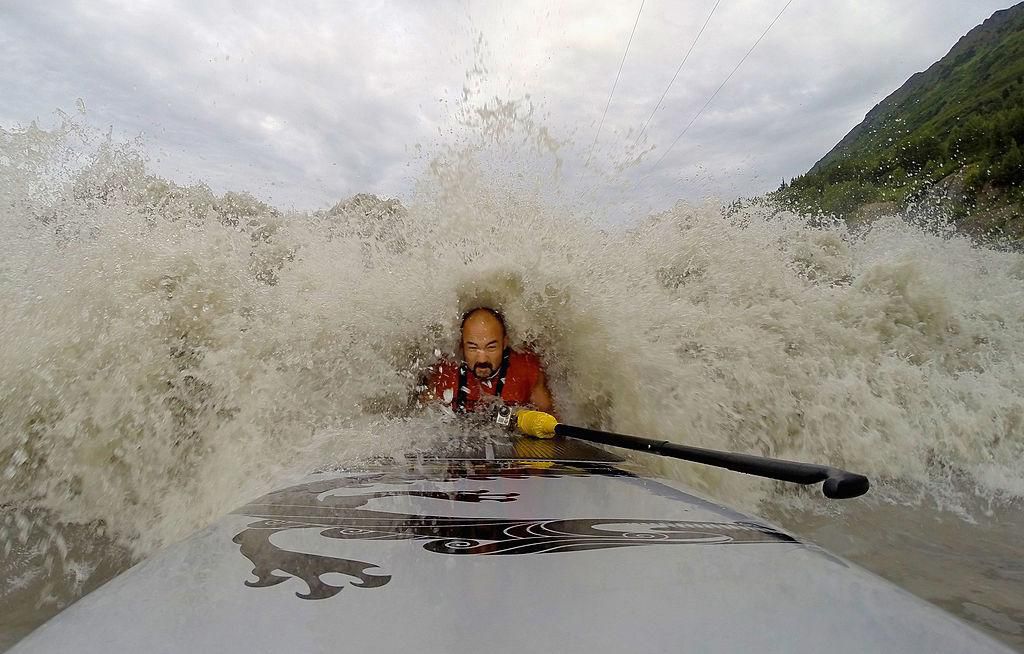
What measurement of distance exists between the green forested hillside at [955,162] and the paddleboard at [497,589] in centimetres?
714

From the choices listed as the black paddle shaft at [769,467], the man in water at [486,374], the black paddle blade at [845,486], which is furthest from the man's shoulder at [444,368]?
the black paddle blade at [845,486]

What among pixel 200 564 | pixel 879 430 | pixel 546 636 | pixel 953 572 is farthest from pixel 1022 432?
pixel 200 564

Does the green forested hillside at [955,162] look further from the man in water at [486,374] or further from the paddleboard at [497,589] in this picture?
the paddleboard at [497,589]

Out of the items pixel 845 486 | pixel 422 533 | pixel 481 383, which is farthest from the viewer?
pixel 481 383

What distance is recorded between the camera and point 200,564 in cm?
137

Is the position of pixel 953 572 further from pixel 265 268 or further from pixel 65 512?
pixel 265 268

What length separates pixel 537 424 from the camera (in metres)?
3.42

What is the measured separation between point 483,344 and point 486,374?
219 millimetres

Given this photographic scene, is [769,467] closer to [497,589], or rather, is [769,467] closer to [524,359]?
[497,589]

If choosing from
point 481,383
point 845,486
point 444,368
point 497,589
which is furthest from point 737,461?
point 444,368

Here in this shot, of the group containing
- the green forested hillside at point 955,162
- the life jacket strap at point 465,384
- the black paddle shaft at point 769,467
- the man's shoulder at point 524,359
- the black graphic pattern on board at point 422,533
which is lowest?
the black graphic pattern on board at point 422,533

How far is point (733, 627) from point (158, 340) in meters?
3.97

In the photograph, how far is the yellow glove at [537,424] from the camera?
11.1 feet

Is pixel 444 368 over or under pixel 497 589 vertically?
over
